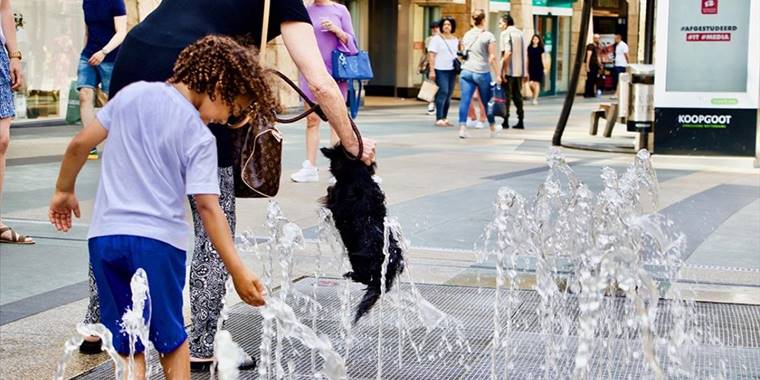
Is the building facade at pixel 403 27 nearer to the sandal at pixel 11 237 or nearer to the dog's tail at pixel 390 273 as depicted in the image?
the sandal at pixel 11 237

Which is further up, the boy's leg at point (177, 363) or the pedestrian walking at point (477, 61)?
the pedestrian walking at point (477, 61)

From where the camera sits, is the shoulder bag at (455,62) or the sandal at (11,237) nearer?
the sandal at (11,237)

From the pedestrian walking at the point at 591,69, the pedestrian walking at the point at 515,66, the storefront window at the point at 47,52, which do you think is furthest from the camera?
the pedestrian walking at the point at 591,69

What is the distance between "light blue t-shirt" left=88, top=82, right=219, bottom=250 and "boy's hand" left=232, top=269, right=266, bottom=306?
24cm

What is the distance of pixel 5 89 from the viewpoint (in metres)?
6.73

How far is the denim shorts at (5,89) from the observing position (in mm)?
6699

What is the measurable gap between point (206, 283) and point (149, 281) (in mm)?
1074

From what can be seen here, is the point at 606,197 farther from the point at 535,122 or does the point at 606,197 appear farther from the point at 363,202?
the point at 535,122

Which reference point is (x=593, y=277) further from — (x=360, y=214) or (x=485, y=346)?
(x=360, y=214)

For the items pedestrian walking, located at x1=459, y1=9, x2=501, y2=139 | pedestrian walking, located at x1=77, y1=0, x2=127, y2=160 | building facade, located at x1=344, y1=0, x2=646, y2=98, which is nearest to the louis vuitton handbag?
pedestrian walking, located at x1=77, y1=0, x2=127, y2=160

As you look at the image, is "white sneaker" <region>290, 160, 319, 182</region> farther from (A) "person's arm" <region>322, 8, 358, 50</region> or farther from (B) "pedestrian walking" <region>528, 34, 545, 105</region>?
(B) "pedestrian walking" <region>528, 34, 545, 105</region>

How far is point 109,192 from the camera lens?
3.34m

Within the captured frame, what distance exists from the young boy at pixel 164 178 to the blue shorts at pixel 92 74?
626 cm

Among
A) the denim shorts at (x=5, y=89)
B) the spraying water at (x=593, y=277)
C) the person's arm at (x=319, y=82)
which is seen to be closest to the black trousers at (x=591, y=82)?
the spraying water at (x=593, y=277)
